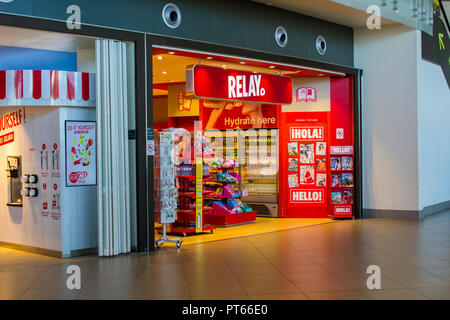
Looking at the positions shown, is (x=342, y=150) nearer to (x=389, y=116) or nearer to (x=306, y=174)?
(x=306, y=174)

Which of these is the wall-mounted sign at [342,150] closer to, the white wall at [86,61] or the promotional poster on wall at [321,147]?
the promotional poster on wall at [321,147]

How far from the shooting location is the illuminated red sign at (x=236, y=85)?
9.56m

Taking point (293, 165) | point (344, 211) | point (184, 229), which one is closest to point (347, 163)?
point (344, 211)

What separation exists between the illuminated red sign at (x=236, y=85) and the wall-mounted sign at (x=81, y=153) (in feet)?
7.01

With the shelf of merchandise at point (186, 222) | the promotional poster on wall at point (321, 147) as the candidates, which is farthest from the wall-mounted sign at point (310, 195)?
the shelf of merchandise at point (186, 222)

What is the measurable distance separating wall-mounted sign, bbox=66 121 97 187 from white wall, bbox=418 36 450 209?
6.83 m

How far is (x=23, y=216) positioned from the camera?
8.52 metres

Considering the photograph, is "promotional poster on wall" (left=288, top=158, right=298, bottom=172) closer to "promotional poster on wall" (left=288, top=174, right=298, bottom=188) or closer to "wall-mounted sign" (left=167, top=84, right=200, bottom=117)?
"promotional poster on wall" (left=288, top=174, right=298, bottom=188)

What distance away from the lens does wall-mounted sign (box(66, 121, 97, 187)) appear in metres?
7.91

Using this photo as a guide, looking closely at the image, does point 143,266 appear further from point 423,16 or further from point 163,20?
point 423,16

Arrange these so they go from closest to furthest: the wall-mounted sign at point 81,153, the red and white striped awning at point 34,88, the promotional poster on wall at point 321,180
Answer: the red and white striped awning at point 34,88
the wall-mounted sign at point 81,153
the promotional poster on wall at point 321,180
